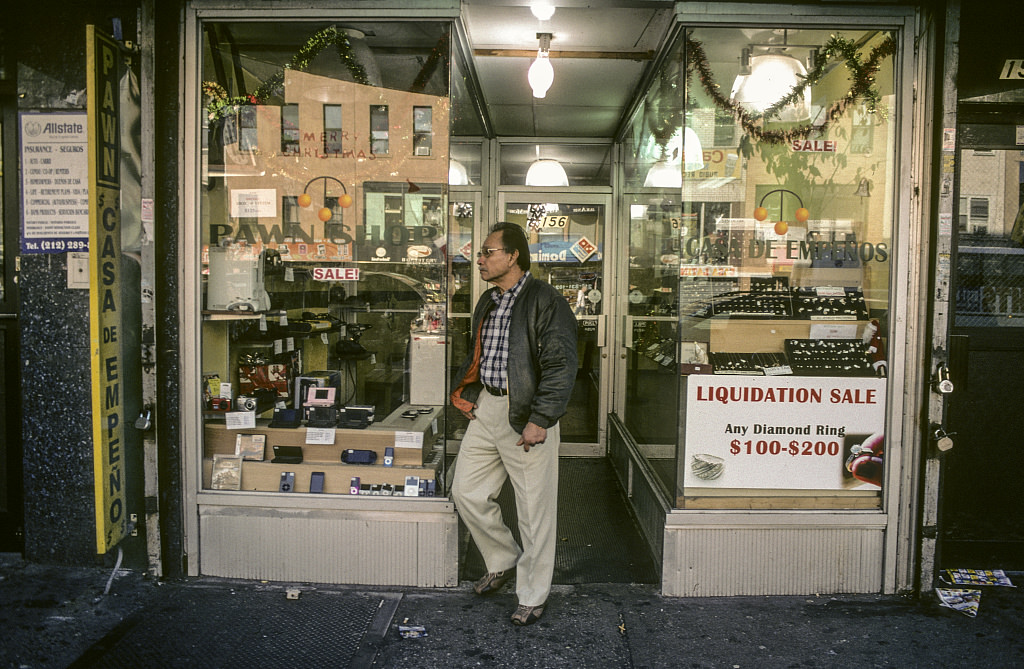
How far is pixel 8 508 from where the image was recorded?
12.9ft

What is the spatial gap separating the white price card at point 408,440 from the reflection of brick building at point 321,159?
1.16m

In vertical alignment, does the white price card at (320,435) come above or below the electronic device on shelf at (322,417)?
below

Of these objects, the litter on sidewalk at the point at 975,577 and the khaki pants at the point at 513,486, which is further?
the litter on sidewalk at the point at 975,577

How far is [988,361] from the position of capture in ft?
12.5

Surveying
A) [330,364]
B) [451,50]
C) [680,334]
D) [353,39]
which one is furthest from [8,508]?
[680,334]

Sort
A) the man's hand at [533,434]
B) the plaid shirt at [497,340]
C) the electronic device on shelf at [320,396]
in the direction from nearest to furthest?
the man's hand at [533,434] < the plaid shirt at [497,340] < the electronic device on shelf at [320,396]

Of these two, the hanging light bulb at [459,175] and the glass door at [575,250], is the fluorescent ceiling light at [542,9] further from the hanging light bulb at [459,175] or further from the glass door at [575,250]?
the glass door at [575,250]

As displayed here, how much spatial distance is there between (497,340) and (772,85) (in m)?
2.33

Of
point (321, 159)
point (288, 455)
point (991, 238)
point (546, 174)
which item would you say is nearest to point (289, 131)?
point (321, 159)

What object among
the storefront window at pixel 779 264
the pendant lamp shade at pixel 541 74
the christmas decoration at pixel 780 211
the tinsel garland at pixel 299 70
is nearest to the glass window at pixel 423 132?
the tinsel garland at pixel 299 70

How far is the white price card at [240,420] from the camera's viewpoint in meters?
3.80

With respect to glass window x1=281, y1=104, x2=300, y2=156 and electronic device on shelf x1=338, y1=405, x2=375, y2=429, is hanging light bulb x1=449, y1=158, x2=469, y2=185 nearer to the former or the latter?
glass window x1=281, y1=104, x2=300, y2=156

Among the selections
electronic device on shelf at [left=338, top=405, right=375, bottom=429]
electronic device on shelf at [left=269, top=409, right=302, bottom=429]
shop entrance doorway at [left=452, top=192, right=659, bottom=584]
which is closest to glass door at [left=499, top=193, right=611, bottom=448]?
shop entrance doorway at [left=452, top=192, right=659, bottom=584]

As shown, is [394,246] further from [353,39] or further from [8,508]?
[8,508]
